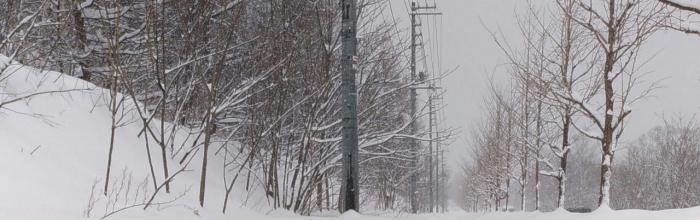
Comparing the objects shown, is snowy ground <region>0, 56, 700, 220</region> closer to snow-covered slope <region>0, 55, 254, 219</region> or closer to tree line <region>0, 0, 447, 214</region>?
snow-covered slope <region>0, 55, 254, 219</region>

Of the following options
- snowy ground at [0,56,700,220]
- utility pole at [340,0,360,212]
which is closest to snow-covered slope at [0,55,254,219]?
snowy ground at [0,56,700,220]

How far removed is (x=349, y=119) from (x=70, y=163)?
4048 millimetres

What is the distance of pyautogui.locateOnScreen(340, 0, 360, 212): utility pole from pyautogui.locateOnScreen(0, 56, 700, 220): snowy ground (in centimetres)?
190

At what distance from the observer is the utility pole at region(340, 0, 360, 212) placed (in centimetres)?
Result: 792

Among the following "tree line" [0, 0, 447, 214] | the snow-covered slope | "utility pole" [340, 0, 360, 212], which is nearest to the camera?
the snow-covered slope

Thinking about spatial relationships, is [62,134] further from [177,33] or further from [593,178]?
[593,178]

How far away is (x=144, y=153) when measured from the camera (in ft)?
20.1

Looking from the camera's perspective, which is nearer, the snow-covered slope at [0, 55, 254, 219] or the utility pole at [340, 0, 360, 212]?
the snow-covered slope at [0, 55, 254, 219]

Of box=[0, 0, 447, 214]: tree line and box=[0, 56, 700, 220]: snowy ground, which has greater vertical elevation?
box=[0, 0, 447, 214]: tree line

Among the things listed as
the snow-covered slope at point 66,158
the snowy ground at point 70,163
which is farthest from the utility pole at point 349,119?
the snow-covered slope at point 66,158

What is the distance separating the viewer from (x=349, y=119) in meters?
7.96

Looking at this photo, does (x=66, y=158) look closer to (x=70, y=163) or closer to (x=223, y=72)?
(x=70, y=163)

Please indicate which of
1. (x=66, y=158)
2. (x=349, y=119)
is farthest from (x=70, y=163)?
(x=349, y=119)

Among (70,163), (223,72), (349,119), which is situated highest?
(223,72)
